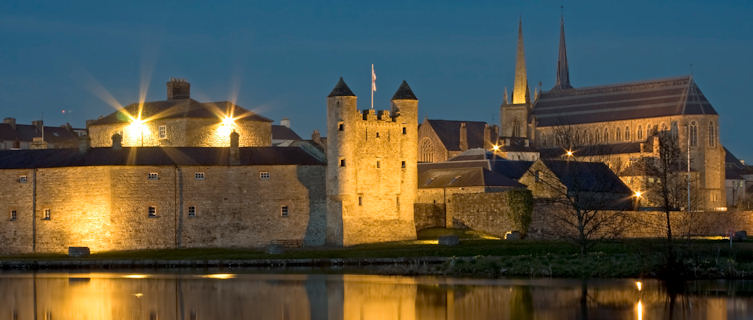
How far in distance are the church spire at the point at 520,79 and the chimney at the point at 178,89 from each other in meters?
89.5

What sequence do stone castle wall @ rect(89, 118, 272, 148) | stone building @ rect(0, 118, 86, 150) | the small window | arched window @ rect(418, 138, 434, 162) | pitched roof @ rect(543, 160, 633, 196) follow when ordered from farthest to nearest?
arched window @ rect(418, 138, 434, 162), stone building @ rect(0, 118, 86, 150), pitched roof @ rect(543, 160, 633, 196), the small window, stone castle wall @ rect(89, 118, 272, 148)

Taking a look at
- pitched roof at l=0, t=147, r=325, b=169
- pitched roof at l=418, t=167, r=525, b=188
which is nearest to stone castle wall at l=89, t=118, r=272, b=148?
pitched roof at l=0, t=147, r=325, b=169

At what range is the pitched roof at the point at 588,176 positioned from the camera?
299 ft

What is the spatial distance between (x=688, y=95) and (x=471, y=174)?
76.9m

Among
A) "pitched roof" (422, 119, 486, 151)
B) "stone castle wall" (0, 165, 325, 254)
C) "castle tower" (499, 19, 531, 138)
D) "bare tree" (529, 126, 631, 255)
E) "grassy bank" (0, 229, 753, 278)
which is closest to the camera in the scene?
"grassy bank" (0, 229, 753, 278)

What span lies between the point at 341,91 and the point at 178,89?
20.9 m

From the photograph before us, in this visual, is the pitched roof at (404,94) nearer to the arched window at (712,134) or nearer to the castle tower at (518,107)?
the arched window at (712,134)

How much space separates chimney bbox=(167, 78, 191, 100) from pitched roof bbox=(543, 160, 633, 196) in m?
24.6

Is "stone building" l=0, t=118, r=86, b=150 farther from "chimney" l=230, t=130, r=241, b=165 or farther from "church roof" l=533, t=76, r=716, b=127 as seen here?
"church roof" l=533, t=76, r=716, b=127

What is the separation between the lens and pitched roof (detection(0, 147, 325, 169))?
249ft

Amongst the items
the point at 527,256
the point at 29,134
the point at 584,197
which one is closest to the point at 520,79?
the point at 29,134

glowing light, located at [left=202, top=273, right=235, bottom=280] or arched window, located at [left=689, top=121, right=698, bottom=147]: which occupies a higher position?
arched window, located at [left=689, top=121, right=698, bottom=147]

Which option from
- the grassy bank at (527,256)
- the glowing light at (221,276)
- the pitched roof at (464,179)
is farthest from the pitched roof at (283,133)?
the glowing light at (221,276)

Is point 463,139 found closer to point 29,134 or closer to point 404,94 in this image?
point 29,134
